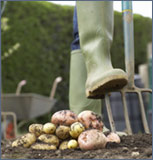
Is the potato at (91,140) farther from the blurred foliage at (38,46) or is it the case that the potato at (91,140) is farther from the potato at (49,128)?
the blurred foliage at (38,46)

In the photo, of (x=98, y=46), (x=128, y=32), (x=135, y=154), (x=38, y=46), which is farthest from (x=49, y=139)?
(x=38, y=46)

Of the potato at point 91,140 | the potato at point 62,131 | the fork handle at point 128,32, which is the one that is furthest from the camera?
the fork handle at point 128,32

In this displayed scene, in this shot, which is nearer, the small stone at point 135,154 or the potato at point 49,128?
the small stone at point 135,154

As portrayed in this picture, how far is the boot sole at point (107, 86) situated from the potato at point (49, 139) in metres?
0.34

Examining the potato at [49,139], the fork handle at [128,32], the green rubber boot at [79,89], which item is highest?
the fork handle at [128,32]

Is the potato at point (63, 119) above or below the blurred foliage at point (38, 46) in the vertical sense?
below

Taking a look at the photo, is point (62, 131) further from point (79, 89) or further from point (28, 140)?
point (79, 89)

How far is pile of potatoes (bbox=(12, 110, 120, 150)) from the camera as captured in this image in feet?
3.62

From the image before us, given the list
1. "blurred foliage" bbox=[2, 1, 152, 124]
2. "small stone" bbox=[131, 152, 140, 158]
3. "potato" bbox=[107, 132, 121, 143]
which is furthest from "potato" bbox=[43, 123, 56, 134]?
"blurred foliage" bbox=[2, 1, 152, 124]

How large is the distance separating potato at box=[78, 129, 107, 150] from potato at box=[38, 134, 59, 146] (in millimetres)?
126

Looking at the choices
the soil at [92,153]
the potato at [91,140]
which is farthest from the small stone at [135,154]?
the potato at [91,140]

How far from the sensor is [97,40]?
1481 millimetres

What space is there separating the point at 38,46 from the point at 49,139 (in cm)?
407

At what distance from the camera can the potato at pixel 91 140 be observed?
1092 millimetres
